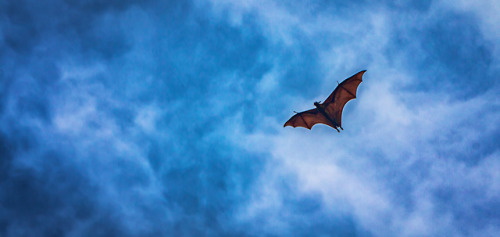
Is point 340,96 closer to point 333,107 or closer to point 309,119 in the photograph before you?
point 333,107

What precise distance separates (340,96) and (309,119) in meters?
4.78

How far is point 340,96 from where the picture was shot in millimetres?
36656

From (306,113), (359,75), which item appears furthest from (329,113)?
(359,75)

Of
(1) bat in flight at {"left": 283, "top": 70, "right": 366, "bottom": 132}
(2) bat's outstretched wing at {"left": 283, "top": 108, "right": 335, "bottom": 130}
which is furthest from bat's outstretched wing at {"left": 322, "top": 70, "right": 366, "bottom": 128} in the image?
(2) bat's outstretched wing at {"left": 283, "top": 108, "right": 335, "bottom": 130}

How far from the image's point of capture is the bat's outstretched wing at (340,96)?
1390 inches

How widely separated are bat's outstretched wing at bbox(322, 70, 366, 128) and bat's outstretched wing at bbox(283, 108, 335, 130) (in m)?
1.07

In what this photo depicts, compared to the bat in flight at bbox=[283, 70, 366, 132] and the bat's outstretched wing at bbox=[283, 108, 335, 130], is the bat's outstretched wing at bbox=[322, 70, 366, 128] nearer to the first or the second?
the bat in flight at bbox=[283, 70, 366, 132]

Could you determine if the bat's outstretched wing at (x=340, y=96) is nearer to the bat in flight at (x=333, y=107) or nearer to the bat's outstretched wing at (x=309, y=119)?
the bat in flight at (x=333, y=107)

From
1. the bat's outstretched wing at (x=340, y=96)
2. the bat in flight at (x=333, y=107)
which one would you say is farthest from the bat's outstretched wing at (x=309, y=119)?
the bat's outstretched wing at (x=340, y=96)

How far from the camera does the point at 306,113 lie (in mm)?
38406

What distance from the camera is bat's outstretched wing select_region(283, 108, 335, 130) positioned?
125 ft

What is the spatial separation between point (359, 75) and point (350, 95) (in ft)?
9.07

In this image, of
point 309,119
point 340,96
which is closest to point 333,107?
point 340,96

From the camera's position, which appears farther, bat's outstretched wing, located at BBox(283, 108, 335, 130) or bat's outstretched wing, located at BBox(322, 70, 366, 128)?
bat's outstretched wing, located at BBox(283, 108, 335, 130)
